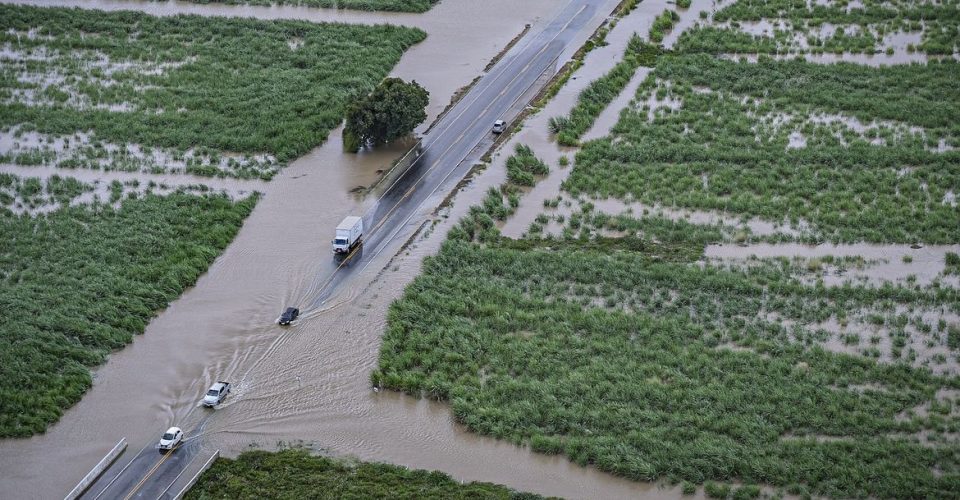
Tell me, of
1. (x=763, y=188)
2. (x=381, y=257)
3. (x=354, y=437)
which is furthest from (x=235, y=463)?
(x=763, y=188)

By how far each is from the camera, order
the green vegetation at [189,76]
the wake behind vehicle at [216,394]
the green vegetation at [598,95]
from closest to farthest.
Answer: the wake behind vehicle at [216,394] < the green vegetation at [598,95] < the green vegetation at [189,76]

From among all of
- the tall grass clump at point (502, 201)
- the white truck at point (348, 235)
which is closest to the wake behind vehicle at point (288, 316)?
the white truck at point (348, 235)

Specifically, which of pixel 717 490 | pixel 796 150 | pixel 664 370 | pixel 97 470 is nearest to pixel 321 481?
pixel 97 470

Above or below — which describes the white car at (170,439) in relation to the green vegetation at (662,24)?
below

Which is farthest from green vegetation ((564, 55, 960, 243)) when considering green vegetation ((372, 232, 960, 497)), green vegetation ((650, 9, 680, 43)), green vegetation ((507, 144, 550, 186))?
green vegetation ((372, 232, 960, 497))

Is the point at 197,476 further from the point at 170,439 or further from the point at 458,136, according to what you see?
the point at 458,136

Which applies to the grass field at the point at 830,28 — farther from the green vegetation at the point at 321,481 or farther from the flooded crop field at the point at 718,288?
the green vegetation at the point at 321,481
